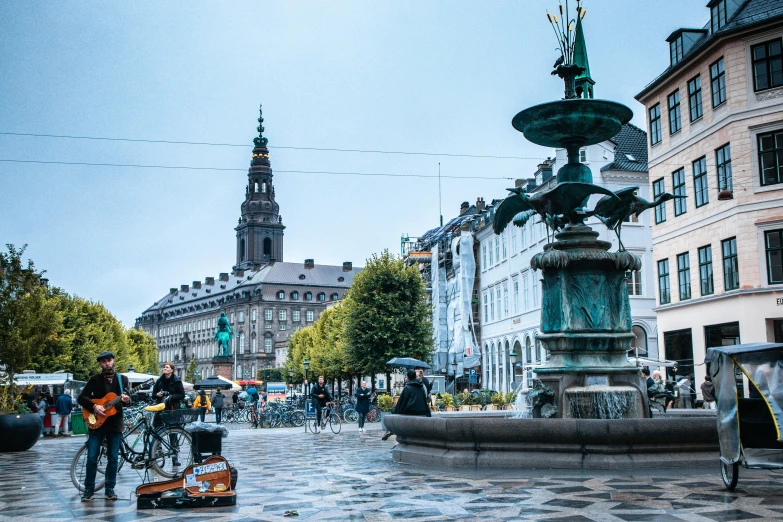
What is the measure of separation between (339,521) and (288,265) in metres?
150

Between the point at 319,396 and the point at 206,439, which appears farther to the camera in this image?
the point at 319,396

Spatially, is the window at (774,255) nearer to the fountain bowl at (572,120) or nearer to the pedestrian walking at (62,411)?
the fountain bowl at (572,120)

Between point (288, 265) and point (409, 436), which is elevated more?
point (288, 265)

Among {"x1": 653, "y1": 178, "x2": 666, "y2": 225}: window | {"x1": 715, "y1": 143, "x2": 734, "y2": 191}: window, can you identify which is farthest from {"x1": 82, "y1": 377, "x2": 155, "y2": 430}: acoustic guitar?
{"x1": 653, "y1": 178, "x2": 666, "y2": 225}: window

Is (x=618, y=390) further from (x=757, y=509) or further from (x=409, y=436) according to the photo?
(x=757, y=509)

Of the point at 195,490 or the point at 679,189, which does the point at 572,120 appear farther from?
the point at 679,189

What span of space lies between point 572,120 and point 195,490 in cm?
808

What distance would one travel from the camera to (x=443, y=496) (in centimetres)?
977

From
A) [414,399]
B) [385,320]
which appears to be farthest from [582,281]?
[385,320]

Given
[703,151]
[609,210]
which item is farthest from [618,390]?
[703,151]

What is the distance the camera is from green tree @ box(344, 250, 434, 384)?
159 ft

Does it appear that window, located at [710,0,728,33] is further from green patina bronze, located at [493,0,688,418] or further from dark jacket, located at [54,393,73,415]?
dark jacket, located at [54,393,73,415]

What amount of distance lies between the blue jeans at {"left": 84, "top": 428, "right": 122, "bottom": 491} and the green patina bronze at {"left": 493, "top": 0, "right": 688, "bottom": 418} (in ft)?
21.1

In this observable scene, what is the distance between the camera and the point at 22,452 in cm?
2094
